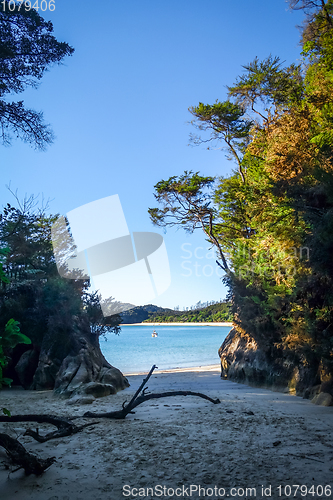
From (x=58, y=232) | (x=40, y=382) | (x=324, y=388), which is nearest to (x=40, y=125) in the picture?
(x=324, y=388)

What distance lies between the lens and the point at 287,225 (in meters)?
9.98

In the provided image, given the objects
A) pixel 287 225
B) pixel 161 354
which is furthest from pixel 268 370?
pixel 161 354

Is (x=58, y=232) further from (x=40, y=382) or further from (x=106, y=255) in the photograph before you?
(x=40, y=382)

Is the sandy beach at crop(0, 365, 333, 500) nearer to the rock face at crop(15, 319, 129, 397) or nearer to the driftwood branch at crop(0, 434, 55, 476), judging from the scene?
the driftwood branch at crop(0, 434, 55, 476)

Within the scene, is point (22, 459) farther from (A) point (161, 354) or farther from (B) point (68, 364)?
(A) point (161, 354)

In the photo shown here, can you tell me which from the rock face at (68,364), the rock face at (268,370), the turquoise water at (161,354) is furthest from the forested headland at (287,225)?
the turquoise water at (161,354)

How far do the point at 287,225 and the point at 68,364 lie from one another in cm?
855

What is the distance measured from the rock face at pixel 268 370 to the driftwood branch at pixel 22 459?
6439 millimetres

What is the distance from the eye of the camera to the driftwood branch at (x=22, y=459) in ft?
11.4

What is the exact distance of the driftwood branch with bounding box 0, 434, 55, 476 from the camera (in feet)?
11.4

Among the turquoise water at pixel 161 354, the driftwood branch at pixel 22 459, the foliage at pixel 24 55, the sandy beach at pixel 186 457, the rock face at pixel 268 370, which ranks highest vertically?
the foliage at pixel 24 55

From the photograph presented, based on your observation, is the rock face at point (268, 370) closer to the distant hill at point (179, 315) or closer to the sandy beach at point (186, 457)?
the sandy beach at point (186, 457)

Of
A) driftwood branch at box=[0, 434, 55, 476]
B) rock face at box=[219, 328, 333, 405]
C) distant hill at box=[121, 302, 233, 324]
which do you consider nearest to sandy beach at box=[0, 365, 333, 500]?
driftwood branch at box=[0, 434, 55, 476]

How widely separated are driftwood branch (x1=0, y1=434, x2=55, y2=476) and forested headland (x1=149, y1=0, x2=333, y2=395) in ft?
19.9
